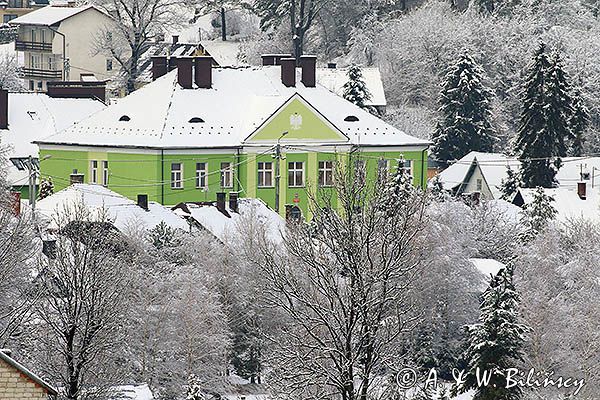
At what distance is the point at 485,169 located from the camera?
220 feet

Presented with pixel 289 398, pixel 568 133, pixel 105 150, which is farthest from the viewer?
pixel 568 133

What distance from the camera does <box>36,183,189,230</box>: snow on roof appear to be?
42.8 m

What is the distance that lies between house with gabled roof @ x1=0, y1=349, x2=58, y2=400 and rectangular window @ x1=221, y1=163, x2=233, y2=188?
1334 inches

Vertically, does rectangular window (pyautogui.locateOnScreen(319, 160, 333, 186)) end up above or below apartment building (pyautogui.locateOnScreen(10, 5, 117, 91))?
below

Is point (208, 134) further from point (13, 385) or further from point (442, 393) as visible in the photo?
point (13, 385)

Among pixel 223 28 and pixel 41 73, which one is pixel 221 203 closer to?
pixel 41 73

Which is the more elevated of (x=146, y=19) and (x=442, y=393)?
(x=146, y=19)

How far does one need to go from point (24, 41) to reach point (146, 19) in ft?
43.9

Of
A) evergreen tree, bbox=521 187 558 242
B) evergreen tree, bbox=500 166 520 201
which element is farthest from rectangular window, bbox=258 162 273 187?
evergreen tree, bbox=500 166 520 201

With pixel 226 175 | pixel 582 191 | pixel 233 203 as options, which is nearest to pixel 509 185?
pixel 582 191

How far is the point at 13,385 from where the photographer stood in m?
22.8

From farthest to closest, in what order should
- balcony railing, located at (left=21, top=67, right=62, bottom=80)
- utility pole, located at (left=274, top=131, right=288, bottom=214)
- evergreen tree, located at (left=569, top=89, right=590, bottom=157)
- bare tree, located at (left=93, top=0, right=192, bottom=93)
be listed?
1. balcony railing, located at (left=21, top=67, right=62, bottom=80)
2. bare tree, located at (left=93, top=0, right=192, bottom=93)
3. evergreen tree, located at (left=569, top=89, right=590, bottom=157)
4. utility pole, located at (left=274, top=131, right=288, bottom=214)

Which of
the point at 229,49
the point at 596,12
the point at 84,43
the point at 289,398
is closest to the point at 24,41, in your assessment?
the point at 84,43

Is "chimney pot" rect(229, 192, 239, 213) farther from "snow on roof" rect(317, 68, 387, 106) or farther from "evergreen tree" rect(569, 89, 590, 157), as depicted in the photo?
"snow on roof" rect(317, 68, 387, 106)
